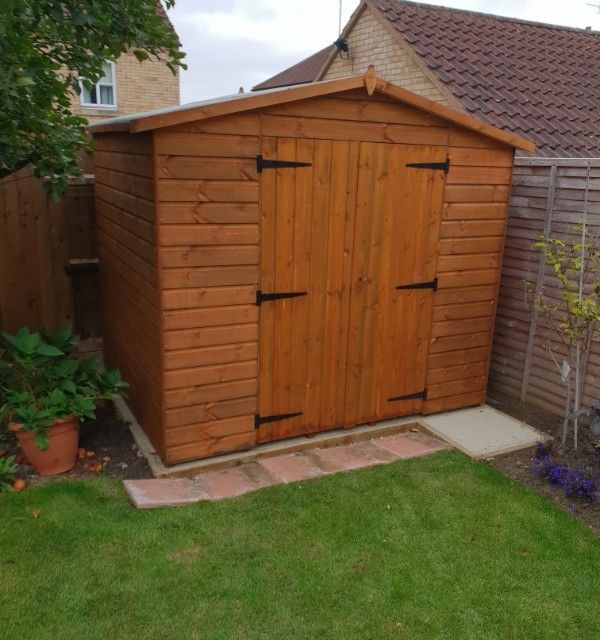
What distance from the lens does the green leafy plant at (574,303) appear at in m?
4.07

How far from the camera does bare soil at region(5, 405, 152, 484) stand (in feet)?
13.4

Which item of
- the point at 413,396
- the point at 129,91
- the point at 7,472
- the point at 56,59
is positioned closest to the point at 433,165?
the point at 413,396

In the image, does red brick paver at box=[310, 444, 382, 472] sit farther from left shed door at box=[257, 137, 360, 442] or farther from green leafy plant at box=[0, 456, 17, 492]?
green leafy plant at box=[0, 456, 17, 492]

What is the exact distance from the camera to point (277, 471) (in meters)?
4.11

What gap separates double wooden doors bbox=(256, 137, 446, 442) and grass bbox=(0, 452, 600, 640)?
0.75 metres

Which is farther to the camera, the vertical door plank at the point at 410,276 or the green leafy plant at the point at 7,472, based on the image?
the vertical door plank at the point at 410,276

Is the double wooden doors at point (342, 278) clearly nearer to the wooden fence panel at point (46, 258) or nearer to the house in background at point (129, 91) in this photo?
the wooden fence panel at point (46, 258)

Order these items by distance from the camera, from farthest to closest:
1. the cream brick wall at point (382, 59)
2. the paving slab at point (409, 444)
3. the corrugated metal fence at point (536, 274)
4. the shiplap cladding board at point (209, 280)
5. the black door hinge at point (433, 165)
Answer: the cream brick wall at point (382, 59) → the corrugated metal fence at point (536, 274) → the paving slab at point (409, 444) → the black door hinge at point (433, 165) → the shiplap cladding board at point (209, 280)

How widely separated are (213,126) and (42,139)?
108 centimetres

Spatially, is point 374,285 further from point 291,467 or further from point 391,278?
point 291,467

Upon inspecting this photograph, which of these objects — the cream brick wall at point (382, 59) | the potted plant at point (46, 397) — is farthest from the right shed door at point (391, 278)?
the cream brick wall at point (382, 59)

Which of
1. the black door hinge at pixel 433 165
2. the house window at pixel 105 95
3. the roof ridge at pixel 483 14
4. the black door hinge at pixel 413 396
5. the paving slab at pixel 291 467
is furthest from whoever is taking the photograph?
the house window at pixel 105 95

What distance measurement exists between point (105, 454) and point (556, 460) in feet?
10.7

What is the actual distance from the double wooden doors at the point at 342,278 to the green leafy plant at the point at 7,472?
1675 mm
